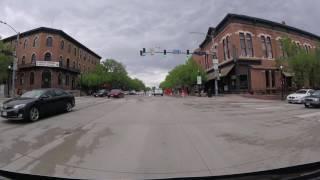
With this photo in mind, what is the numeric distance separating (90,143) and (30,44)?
194ft

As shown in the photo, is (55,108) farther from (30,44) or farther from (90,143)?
(30,44)

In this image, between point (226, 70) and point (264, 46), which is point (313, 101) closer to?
point (226, 70)

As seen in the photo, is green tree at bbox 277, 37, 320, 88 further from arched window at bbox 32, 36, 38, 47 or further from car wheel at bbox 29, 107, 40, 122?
arched window at bbox 32, 36, 38, 47

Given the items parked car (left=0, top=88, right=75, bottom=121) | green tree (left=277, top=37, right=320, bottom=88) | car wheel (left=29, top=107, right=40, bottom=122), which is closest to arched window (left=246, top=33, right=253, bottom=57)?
green tree (left=277, top=37, right=320, bottom=88)

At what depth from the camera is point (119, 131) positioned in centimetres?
954

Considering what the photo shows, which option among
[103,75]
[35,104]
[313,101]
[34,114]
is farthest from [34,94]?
[103,75]

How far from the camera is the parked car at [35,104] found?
38.8ft

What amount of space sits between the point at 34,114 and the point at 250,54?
116ft

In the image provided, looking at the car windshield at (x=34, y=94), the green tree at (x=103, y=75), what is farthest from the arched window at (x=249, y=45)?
the green tree at (x=103, y=75)

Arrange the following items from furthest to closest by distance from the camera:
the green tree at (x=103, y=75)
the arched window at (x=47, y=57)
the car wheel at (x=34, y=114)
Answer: the green tree at (x=103, y=75)
the arched window at (x=47, y=57)
the car wheel at (x=34, y=114)

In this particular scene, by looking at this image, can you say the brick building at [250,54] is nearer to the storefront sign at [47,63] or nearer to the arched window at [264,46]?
the arched window at [264,46]

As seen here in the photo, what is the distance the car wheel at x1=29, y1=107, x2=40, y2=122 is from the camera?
39.9 ft

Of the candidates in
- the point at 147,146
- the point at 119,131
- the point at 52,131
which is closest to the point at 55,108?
the point at 52,131

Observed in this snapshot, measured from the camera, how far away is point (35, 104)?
41.4 ft
